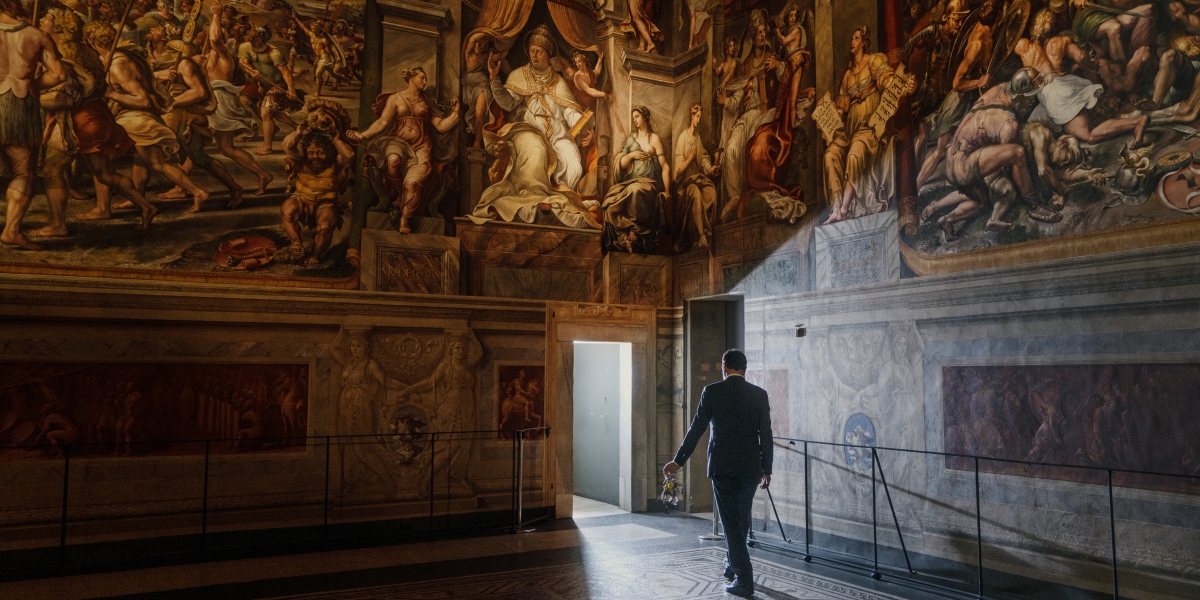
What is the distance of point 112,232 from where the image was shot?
8602 mm

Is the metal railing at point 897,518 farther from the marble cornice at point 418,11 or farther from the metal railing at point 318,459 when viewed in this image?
the marble cornice at point 418,11

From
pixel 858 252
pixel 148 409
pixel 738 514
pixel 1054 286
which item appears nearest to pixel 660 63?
pixel 858 252

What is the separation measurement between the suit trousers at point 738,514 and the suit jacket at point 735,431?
81 mm

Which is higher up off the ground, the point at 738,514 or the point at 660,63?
the point at 660,63

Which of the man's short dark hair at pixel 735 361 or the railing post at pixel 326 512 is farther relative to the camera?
the railing post at pixel 326 512

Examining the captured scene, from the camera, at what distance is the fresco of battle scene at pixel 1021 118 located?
6.20m

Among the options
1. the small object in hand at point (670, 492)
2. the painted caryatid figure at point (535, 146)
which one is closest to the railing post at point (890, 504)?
the small object in hand at point (670, 492)

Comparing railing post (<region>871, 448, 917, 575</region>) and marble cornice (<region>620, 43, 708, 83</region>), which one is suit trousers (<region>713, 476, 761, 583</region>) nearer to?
railing post (<region>871, 448, 917, 575</region>)

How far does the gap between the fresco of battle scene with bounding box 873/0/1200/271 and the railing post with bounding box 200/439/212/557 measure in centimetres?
732

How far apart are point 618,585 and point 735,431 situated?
1777 mm

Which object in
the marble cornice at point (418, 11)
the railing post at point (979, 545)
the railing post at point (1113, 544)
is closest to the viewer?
the railing post at point (1113, 544)

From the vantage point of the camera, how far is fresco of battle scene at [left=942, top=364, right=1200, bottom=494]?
6.03 meters

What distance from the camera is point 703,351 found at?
458 inches

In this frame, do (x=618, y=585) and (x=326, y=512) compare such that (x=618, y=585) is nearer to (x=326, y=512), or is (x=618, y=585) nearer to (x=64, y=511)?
(x=326, y=512)
